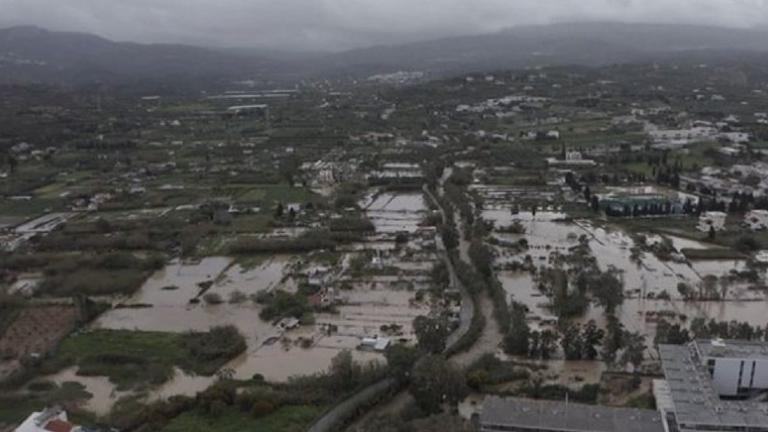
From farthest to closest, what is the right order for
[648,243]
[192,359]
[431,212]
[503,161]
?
[503,161]
[431,212]
[648,243]
[192,359]

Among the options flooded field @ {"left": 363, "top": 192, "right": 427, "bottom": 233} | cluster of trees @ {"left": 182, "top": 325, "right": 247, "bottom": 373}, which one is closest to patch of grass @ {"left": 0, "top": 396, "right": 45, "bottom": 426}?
cluster of trees @ {"left": 182, "top": 325, "right": 247, "bottom": 373}

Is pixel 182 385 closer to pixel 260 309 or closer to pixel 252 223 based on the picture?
pixel 260 309

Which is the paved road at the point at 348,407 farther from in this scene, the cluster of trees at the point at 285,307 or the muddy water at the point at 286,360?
the cluster of trees at the point at 285,307

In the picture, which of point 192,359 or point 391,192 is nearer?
point 192,359

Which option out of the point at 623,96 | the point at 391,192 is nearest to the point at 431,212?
the point at 391,192

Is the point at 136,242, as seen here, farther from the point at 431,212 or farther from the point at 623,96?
the point at 623,96

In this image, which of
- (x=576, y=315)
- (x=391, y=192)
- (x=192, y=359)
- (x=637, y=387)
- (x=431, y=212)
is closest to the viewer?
(x=637, y=387)

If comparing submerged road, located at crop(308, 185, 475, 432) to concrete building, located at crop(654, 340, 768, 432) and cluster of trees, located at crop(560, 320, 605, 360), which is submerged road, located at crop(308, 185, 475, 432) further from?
concrete building, located at crop(654, 340, 768, 432)
